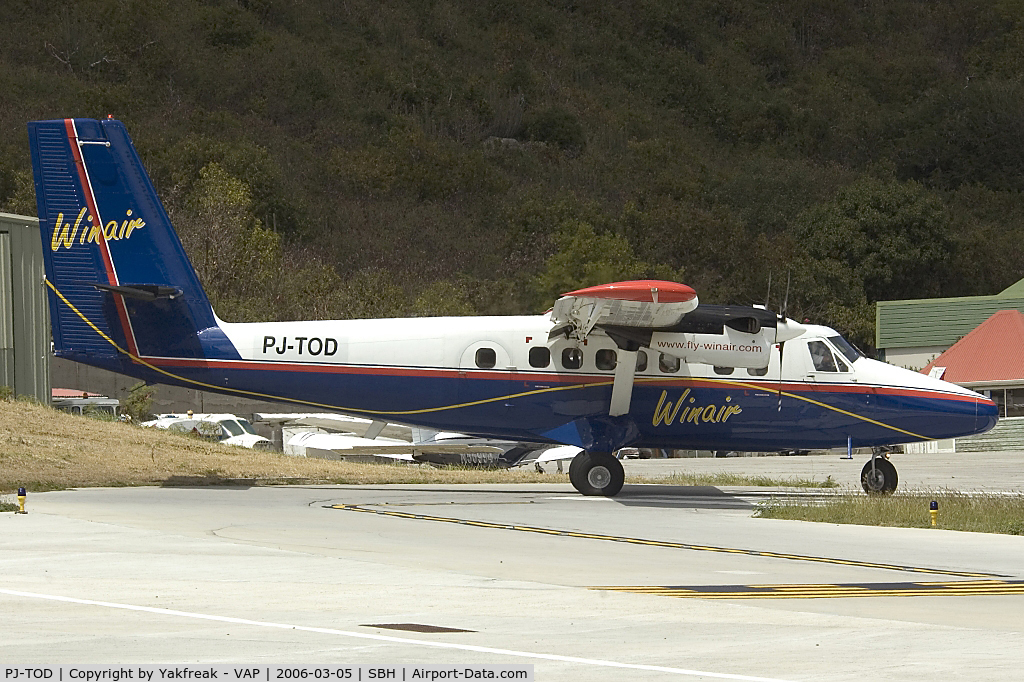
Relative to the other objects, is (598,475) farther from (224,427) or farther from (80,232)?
(224,427)

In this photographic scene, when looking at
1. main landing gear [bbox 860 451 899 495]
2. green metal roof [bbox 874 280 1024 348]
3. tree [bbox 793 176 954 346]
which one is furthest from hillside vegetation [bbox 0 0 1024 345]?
main landing gear [bbox 860 451 899 495]

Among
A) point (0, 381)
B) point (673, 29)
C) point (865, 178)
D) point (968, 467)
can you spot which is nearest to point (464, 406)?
point (0, 381)

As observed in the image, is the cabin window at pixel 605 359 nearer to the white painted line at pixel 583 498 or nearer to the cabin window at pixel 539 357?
the cabin window at pixel 539 357

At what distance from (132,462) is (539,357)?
8097 mm

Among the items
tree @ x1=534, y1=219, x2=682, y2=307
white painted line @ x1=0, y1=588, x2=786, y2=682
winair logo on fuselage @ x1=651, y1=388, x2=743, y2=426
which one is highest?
tree @ x1=534, y1=219, x2=682, y2=307

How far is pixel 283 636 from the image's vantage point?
8945mm

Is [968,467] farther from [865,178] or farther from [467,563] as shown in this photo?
[865,178]

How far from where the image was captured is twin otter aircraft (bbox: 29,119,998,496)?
22.2m

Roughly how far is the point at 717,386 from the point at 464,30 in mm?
108772

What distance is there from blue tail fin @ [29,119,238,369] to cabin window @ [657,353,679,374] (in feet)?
24.6

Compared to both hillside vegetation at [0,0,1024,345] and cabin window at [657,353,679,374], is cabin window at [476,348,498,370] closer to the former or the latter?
cabin window at [657,353,679,374]

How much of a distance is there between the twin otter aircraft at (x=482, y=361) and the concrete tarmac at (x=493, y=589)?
2.98 meters

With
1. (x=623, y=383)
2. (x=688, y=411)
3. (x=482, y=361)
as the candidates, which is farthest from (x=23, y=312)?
(x=688, y=411)

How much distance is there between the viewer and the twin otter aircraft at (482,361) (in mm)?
22250
